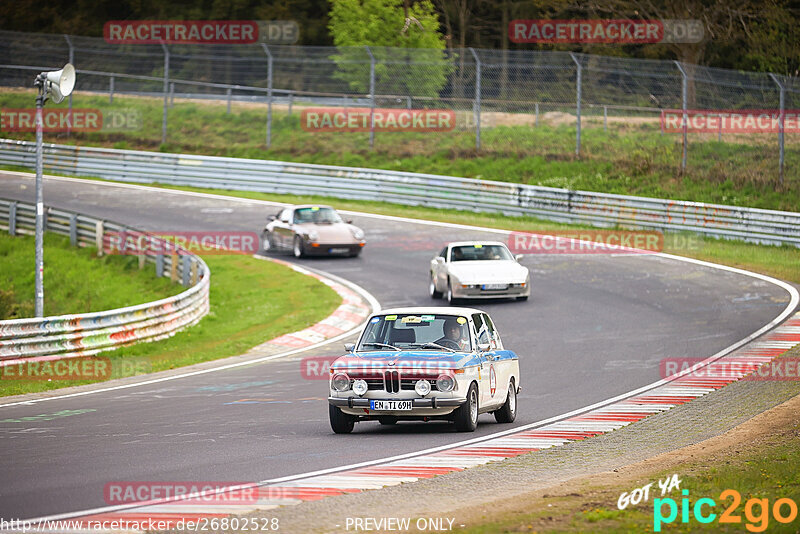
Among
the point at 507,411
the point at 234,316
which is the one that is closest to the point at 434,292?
the point at 234,316

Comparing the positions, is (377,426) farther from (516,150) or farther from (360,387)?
(516,150)

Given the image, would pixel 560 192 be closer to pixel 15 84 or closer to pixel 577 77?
pixel 577 77

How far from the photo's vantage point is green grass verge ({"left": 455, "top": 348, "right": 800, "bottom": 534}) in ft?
23.1

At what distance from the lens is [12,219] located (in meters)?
33.6

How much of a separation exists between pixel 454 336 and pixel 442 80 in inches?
1039

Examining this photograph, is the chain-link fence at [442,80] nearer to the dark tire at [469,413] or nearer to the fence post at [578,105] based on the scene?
the fence post at [578,105]

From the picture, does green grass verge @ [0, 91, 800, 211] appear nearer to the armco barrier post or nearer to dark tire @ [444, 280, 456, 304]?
dark tire @ [444, 280, 456, 304]

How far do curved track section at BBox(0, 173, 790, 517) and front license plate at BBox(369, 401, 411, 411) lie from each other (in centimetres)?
36

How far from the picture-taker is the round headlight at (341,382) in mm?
11773

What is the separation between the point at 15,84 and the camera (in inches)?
1807

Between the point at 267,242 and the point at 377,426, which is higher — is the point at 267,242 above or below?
above

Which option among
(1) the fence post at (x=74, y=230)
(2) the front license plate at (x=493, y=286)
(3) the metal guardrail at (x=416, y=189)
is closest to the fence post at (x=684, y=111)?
(3) the metal guardrail at (x=416, y=189)

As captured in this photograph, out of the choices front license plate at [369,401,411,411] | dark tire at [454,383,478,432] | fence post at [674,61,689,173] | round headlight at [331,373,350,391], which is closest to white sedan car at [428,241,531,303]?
dark tire at [454,383,478,432]

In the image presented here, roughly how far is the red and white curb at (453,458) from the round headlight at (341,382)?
54.7 inches
